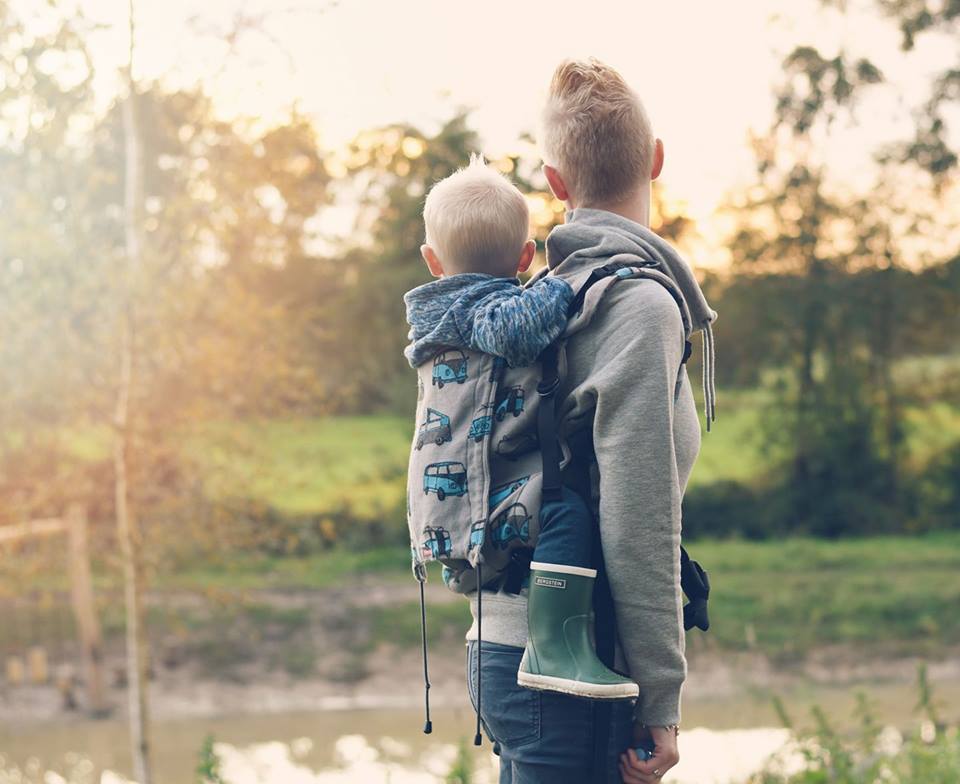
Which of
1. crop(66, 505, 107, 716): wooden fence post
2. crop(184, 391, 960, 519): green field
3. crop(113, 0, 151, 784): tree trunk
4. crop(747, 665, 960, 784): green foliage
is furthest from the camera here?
crop(184, 391, 960, 519): green field

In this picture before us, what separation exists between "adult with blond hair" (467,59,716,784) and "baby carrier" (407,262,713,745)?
0.02m

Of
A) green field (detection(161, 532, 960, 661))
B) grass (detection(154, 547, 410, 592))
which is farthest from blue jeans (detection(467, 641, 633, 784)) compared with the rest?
grass (detection(154, 547, 410, 592))

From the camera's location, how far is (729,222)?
1370 cm

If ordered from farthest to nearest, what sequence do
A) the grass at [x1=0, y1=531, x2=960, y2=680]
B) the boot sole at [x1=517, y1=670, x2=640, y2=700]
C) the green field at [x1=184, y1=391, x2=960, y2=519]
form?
1. the green field at [x1=184, y1=391, x2=960, y2=519]
2. the grass at [x1=0, y1=531, x2=960, y2=680]
3. the boot sole at [x1=517, y1=670, x2=640, y2=700]

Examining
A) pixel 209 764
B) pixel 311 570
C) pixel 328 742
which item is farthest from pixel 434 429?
pixel 311 570

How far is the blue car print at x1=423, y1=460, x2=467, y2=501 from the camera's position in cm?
172

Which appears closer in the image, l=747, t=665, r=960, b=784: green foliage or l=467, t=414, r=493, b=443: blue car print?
l=467, t=414, r=493, b=443: blue car print

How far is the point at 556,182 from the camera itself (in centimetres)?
179

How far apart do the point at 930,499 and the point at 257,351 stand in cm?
958

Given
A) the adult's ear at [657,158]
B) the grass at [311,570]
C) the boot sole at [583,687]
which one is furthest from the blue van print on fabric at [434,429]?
the grass at [311,570]

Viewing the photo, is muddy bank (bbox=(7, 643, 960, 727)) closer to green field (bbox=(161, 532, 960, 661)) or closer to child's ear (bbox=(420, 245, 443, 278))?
green field (bbox=(161, 532, 960, 661))

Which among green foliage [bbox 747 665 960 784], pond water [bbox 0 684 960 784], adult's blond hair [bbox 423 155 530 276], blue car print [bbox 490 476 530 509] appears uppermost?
adult's blond hair [bbox 423 155 530 276]

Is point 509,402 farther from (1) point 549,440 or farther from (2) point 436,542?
(2) point 436,542

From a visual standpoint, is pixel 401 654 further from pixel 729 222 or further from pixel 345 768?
pixel 729 222
